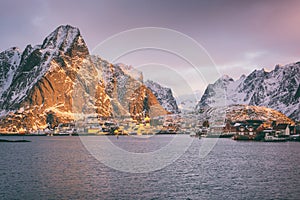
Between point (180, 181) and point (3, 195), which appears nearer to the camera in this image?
point (3, 195)

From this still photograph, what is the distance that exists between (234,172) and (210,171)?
18.0 ft

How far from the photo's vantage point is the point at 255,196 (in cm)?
4906

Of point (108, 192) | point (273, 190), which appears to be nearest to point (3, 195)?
point (108, 192)

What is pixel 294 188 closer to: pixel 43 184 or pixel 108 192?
pixel 108 192

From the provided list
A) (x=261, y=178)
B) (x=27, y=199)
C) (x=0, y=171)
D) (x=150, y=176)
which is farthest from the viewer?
(x=0, y=171)

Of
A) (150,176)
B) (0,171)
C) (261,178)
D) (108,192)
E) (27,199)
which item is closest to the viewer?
(27,199)

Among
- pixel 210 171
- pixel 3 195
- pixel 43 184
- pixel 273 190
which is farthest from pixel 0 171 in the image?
pixel 273 190

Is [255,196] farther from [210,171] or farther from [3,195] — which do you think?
[3,195]

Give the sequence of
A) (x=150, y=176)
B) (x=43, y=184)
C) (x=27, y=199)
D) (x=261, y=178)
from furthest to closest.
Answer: (x=150, y=176)
(x=261, y=178)
(x=43, y=184)
(x=27, y=199)

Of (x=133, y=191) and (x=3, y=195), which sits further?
(x=133, y=191)

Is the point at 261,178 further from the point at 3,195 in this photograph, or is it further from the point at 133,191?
the point at 3,195

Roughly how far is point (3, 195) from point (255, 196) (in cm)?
3753

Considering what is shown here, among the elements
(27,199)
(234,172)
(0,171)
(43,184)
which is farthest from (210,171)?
(0,171)

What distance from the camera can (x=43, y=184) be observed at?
192ft
